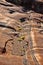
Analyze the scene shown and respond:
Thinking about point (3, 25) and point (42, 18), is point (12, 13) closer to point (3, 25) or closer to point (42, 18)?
point (42, 18)

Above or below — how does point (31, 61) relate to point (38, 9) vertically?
above

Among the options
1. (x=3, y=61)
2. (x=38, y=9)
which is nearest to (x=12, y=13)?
(x=38, y=9)

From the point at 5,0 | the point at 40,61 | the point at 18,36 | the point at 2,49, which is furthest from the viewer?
the point at 5,0

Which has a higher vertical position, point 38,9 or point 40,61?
point 40,61

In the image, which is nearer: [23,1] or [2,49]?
[2,49]

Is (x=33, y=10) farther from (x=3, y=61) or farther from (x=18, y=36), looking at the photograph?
(x=3, y=61)

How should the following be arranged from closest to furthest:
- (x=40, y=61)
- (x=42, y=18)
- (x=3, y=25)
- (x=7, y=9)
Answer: (x=40, y=61) < (x=3, y=25) < (x=42, y=18) < (x=7, y=9)

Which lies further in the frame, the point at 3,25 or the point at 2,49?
the point at 3,25

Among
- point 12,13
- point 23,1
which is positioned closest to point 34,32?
point 12,13

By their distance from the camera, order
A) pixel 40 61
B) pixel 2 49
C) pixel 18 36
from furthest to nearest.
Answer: pixel 18 36 → pixel 2 49 → pixel 40 61
